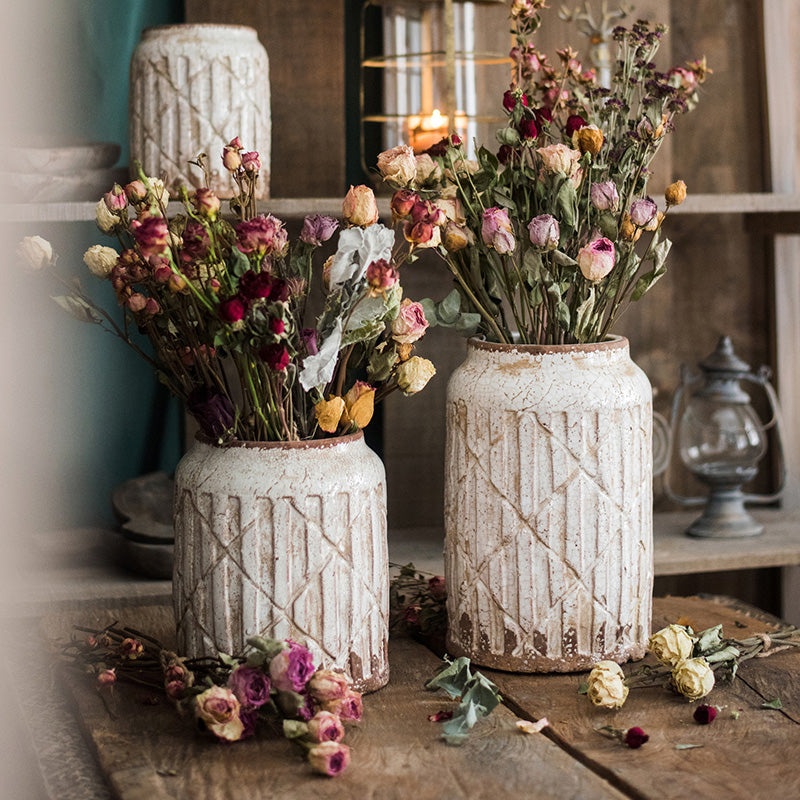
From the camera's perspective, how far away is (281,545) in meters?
0.88

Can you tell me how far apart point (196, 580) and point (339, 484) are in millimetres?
144

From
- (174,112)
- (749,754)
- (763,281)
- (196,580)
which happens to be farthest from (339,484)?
(763,281)

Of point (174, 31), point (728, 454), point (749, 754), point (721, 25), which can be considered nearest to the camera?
point (749, 754)

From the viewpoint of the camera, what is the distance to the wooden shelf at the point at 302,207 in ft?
4.22

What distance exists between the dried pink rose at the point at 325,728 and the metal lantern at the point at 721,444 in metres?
0.94

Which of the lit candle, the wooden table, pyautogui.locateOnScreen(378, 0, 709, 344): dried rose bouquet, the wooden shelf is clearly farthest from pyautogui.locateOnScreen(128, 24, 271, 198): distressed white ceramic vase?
the wooden table

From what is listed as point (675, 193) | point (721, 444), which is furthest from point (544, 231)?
point (721, 444)

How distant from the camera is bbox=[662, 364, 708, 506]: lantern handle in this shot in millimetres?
1705

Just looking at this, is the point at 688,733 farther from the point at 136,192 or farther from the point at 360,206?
the point at 136,192

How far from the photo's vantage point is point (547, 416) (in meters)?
0.94

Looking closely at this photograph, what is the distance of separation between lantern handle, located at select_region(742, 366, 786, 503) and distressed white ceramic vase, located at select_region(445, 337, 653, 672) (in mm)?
748

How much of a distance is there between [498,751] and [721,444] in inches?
36.0

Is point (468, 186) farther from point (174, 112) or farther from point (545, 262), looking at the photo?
point (174, 112)

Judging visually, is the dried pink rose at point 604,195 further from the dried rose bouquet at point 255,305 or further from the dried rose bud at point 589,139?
the dried rose bouquet at point 255,305
